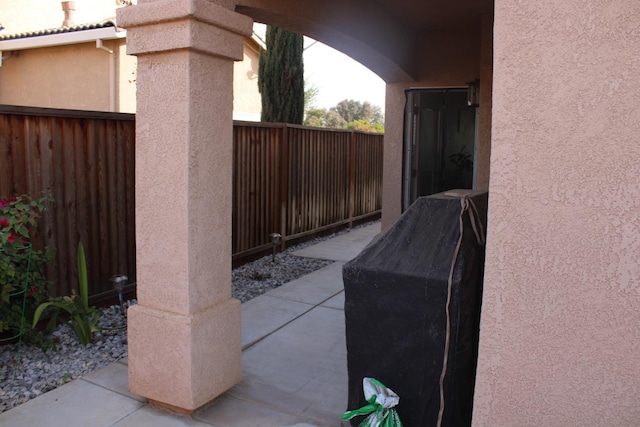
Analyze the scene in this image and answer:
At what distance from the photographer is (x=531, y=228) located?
7.04ft

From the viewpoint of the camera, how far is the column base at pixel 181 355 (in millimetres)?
3312

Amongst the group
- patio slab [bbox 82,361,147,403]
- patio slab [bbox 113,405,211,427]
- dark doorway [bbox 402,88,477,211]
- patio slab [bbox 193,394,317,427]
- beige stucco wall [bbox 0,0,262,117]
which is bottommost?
patio slab [bbox 113,405,211,427]

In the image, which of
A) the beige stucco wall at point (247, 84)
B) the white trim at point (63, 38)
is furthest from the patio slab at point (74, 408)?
the beige stucco wall at point (247, 84)

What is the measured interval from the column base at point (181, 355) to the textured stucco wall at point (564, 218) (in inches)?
73.1

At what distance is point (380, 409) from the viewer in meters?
2.56

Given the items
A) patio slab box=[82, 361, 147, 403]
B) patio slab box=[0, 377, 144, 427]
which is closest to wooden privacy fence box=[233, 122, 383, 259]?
patio slab box=[82, 361, 147, 403]

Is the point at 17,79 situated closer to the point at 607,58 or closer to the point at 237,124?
the point at 237,124

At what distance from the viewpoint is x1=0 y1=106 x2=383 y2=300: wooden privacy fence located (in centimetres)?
449

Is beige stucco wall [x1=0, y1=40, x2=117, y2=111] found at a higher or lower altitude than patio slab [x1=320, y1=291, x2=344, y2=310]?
higher

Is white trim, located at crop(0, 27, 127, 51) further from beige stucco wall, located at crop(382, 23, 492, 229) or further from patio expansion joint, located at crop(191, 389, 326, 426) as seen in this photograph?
patio expansion joint, located at crop(191, 389, 326, 426)

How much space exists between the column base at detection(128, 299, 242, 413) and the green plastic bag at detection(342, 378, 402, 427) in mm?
1177

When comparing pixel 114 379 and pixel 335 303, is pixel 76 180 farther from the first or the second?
pixel 335 303

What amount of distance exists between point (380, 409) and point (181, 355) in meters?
1.39

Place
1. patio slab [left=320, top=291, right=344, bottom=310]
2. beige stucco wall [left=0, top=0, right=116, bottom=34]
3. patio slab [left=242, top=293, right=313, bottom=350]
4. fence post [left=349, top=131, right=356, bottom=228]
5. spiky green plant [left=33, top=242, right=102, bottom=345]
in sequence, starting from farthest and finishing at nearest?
beige stucco wall [left=0, top=0, right=116, bottom=34], fence post [left=349, top=131, right=356, bottom=228], patio slab [left=320, top=291, right=344, bottom=310], patio slab [left=242, top=293, right=313, bottom=350], spiky green plant [left=33, top=242, right=102, bottom=345]
